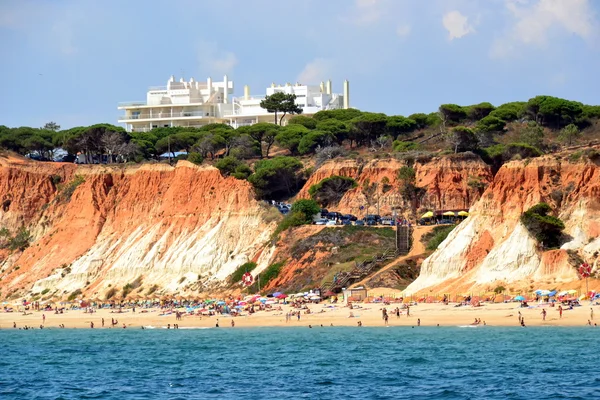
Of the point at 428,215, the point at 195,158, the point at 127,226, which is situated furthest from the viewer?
the point at 195,158

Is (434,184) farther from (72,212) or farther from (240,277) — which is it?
(72,212)

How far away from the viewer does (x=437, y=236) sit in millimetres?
79625

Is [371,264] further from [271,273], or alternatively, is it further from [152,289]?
[152,289]

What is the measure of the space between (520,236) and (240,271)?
24173 mm

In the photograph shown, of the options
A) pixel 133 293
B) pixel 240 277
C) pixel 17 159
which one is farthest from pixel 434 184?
pixel 17 159

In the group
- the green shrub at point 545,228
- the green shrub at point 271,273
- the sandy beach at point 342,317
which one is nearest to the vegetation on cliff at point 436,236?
the sandy beach at point 342,317

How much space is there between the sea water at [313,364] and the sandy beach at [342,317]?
110 centimetres

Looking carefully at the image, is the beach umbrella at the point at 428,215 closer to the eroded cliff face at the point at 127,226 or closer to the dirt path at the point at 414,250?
the dirt path at the point at 414,250

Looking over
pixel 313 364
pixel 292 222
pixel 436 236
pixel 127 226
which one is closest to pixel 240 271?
pixel 292 222

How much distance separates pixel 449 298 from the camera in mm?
70188

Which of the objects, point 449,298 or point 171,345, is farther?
point 449,298

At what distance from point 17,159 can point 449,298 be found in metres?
54.3

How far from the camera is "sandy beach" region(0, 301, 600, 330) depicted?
6172 cm

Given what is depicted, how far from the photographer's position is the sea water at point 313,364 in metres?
43.9
